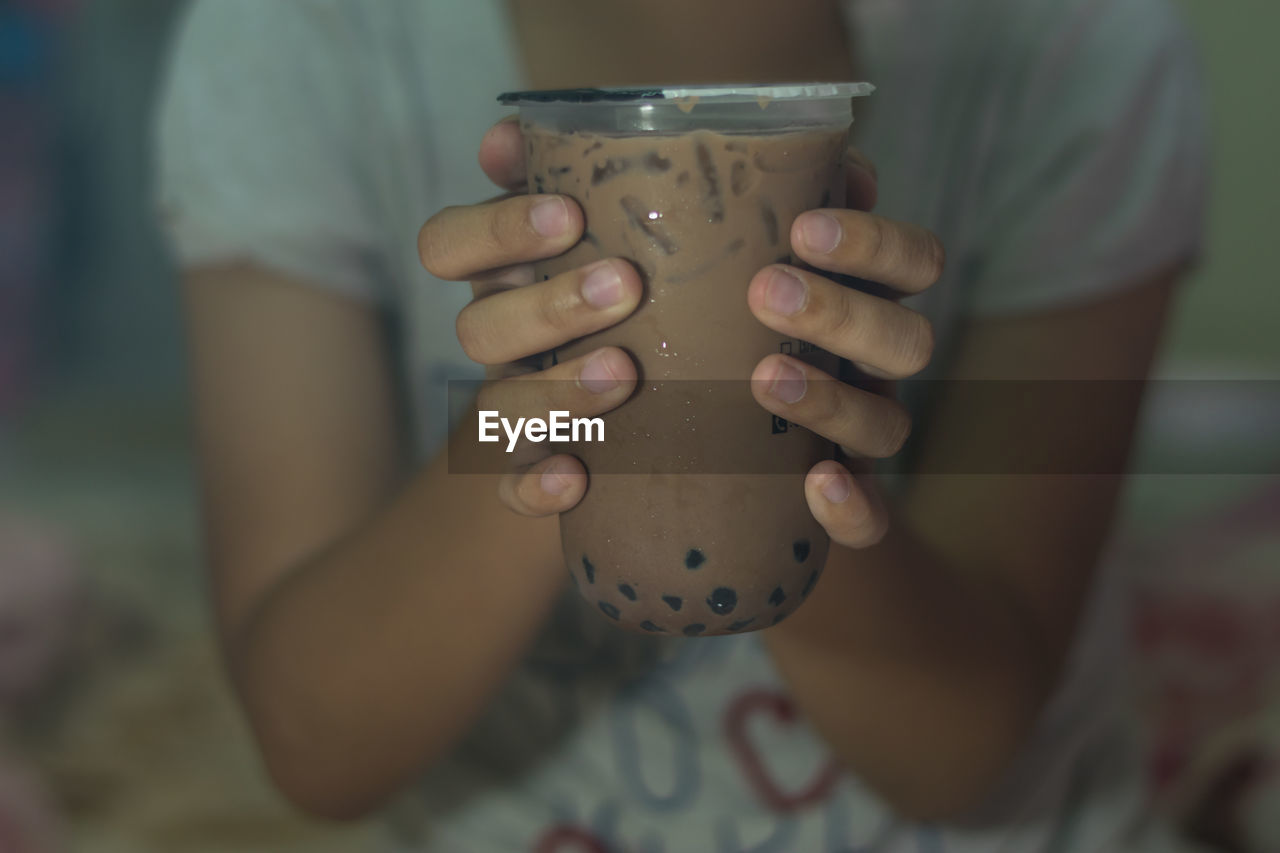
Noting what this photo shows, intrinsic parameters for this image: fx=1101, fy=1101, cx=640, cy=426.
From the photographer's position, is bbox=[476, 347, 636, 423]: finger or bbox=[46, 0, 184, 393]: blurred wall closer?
bbox=[476, 347, 636, 423]: finger

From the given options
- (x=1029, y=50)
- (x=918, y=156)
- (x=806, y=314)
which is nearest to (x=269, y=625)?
(x=806, y=314)

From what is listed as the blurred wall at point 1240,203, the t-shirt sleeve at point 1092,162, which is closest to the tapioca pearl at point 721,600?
the t-shirt sleeve at point 1092,162

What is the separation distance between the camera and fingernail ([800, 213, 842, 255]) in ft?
1.65

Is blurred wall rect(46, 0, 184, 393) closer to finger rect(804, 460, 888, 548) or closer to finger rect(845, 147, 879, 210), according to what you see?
finger rect(845, 147, 879, 210)

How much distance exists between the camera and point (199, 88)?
100 cm

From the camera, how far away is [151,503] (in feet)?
7.33

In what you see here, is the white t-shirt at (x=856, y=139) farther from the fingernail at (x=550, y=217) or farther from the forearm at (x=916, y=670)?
the fingernail at (x=550, y=217)

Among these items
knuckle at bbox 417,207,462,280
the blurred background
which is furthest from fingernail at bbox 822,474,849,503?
the blurred background

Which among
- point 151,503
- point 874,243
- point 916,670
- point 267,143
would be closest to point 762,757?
point 916,670

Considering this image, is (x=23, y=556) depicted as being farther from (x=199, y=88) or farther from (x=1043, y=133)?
(x=1043, y=133)

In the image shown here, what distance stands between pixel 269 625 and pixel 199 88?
49cm

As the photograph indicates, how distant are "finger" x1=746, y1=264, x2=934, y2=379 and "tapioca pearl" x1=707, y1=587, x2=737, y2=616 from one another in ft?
0.42

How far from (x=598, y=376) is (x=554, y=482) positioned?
0.06m

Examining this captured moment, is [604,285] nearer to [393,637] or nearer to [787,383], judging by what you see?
[787,383]
